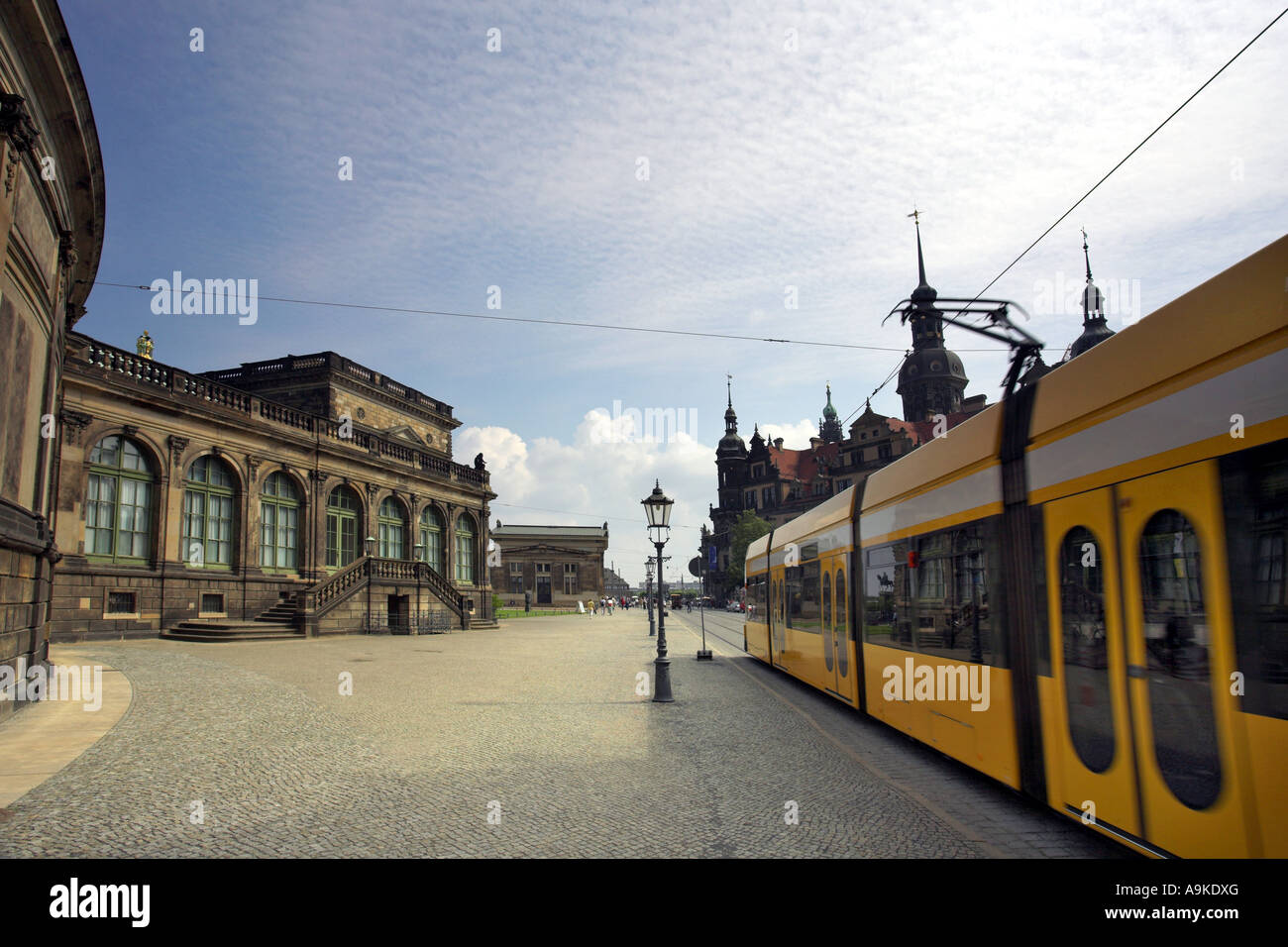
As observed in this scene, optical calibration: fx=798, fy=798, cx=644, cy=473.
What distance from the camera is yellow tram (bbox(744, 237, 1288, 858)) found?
3.65 metres

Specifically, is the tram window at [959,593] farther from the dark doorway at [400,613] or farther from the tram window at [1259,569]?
the dark doorway at [400,613]

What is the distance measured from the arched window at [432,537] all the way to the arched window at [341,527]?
5.23 meters

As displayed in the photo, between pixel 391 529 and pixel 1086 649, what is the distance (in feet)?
118

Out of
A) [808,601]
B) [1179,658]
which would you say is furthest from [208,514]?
[1179,658]

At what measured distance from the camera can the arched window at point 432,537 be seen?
40.4m

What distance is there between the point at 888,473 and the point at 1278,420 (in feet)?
19.9

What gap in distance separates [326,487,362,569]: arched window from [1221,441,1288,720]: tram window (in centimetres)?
3277

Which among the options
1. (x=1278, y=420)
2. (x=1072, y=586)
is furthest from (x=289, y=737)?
(x=1278, y=420)

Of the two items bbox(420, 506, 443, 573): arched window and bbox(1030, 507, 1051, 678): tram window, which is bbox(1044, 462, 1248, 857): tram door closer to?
bbox(1030, 507, 1051, 678): tram window

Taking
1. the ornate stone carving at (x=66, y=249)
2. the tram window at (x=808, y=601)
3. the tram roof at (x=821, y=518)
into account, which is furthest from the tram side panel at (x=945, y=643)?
the ornate stone carving at (x=66, y=249)

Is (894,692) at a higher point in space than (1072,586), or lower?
lower

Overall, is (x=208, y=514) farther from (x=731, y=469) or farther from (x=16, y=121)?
(x=731, y=469)
